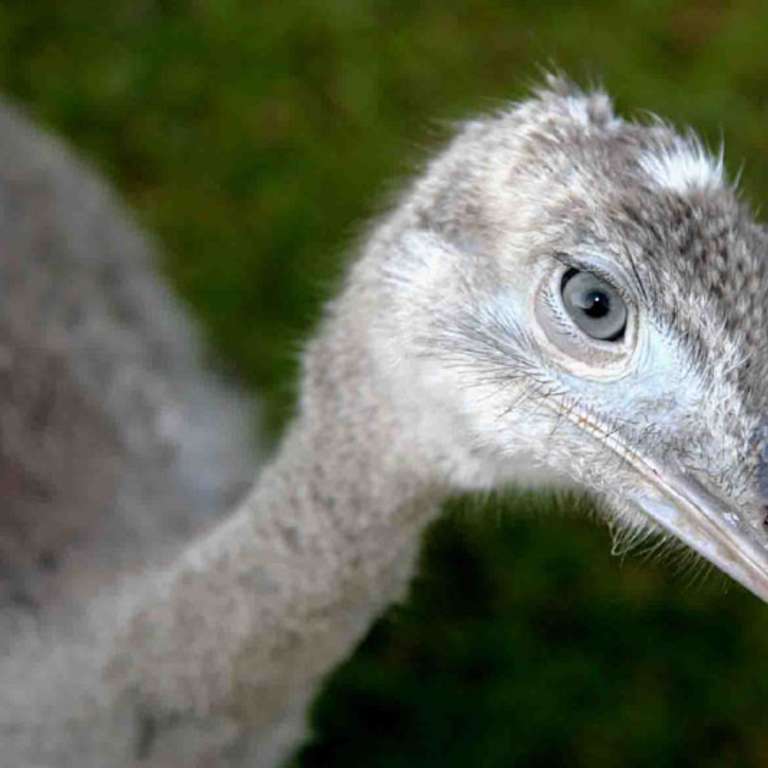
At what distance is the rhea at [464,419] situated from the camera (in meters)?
1.63

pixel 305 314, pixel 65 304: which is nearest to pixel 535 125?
pixel 65 304

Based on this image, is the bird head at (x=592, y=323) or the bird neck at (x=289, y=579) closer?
the bird head at (x=592, y=323)

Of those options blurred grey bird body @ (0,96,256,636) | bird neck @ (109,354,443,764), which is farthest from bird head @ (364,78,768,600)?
blurred grey bird body @ (0,96,256,636)

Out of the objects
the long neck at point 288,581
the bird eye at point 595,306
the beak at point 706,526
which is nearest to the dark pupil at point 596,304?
the bird eye at point 595,306

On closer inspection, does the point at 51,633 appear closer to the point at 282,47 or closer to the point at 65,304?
the point at 65,304

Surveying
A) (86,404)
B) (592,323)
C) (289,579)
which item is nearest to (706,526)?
(592,323)

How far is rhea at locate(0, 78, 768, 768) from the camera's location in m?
1.63

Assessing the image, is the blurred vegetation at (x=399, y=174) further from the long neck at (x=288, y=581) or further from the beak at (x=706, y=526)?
the beak at (x=706, y=526)

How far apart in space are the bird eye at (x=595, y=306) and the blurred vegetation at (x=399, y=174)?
1.60m

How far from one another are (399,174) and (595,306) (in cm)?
174

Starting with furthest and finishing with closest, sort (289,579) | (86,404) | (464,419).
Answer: (86,404)
(289,579)
(464,419)

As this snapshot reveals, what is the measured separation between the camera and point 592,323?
1.67 meters

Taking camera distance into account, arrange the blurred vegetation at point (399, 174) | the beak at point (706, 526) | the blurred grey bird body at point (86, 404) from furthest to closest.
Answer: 1. the blurred vegetation at point (399, 174)
2. the blurred grey bird body at point (86, 404)
3. the beak at point (706, 526)

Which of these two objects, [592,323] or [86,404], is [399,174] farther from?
[592,323]
